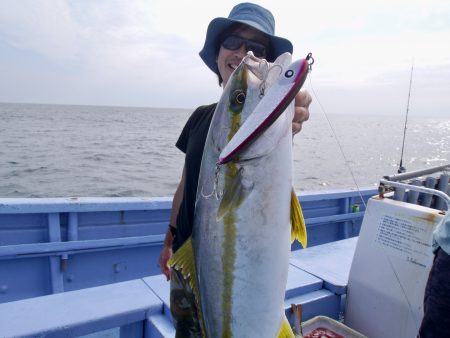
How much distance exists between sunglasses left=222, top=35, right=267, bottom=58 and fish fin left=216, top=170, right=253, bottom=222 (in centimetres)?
97

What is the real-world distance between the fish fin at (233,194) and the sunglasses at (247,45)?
3.20 feet

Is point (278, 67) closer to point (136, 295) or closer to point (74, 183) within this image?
point (136, 295)

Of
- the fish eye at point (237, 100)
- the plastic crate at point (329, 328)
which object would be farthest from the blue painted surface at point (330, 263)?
the fish eye at point (237, 100)

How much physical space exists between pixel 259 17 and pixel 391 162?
1173 inches

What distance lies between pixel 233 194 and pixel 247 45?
1.05 m

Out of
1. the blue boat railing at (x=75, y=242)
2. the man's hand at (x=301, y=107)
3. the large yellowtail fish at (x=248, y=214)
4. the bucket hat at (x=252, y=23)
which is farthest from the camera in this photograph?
the blue boat railing at (x=75, y=242)

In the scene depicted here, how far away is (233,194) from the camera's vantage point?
4.61 ft

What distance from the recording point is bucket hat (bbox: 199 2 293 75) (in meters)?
1.98

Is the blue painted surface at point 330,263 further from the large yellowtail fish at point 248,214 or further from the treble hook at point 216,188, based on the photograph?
the treble hook at point 216,188

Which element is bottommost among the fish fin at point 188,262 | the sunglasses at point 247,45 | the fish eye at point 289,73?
the fish fin at point 188,262

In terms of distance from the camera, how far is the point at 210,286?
1.55 meters

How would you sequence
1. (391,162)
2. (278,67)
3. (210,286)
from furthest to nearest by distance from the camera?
(391,162) < (210,286) < (278,67)

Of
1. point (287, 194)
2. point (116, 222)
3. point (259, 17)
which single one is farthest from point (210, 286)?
point (116, 222)

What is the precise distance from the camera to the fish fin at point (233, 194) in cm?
139
